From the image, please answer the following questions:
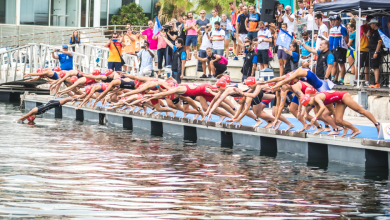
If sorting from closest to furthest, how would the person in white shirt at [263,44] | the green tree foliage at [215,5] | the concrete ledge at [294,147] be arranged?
1. the concrete ledge at [294,147]
2. the person in white shirt at [263,44]
3. the green tree foliage at [215,5]

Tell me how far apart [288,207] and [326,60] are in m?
9.44

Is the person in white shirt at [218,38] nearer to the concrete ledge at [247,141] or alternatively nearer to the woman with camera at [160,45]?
the woman with camera at [160,45]

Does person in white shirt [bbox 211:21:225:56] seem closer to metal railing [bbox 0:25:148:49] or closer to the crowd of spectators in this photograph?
the crowd of spectators

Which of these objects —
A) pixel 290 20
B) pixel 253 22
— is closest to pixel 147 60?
pixel 253 22

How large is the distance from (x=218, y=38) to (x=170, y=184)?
11816 millimetres

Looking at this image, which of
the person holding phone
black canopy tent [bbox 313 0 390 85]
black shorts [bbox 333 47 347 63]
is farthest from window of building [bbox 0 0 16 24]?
black shorts [bbox 333 47 347 63]

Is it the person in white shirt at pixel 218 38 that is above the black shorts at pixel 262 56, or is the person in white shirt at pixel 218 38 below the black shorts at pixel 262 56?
above

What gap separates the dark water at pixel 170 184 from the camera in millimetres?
8195

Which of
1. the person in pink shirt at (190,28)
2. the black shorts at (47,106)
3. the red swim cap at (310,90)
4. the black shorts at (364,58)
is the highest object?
the person in pink shirt at (190,28)

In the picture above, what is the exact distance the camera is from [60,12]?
131 ft

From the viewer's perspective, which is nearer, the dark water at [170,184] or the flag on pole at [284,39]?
the dark water at [170,184]

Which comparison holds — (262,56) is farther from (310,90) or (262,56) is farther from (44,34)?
(44,34)

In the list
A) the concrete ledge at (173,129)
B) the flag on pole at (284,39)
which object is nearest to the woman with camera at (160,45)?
the concrete ledge at (173,129)

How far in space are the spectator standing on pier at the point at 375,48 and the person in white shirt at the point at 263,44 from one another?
137 inches
